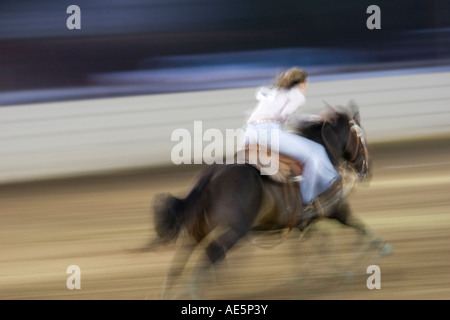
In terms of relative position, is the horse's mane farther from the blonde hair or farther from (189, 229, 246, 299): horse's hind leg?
(189, 229, 246, 299): horse's hind leg

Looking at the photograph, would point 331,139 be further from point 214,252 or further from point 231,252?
point 231,252

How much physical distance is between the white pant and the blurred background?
3206mm

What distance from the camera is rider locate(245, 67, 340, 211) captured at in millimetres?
4266

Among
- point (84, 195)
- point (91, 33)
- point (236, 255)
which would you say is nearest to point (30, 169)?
point (84, 195)

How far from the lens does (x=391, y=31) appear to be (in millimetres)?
9586

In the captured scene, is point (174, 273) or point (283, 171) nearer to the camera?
point (174, 273)

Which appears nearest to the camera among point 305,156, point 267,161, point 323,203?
point 267,161

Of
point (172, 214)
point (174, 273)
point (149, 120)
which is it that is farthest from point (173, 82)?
point (174, 273)

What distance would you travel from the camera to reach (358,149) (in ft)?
15.2

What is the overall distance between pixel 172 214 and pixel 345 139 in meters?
1.25

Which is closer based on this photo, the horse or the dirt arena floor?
the horse

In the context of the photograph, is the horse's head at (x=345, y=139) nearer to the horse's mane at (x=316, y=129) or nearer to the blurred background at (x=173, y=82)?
the horse's mane at (x=316, y=129)

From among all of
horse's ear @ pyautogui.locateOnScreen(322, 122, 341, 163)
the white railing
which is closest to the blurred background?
the white railing

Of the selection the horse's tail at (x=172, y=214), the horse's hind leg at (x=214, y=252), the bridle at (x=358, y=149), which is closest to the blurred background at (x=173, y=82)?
the bridle at (x=358, y=149)
